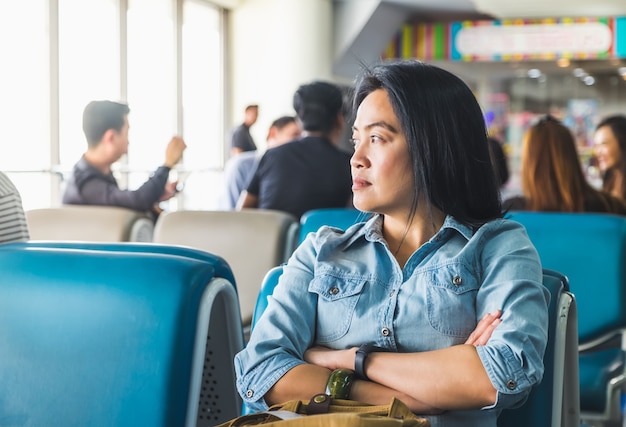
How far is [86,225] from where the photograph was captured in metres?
3.11

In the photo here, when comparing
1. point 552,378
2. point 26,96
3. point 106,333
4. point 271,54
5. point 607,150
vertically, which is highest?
point 271,54

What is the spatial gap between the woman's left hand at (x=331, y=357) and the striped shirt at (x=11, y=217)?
0.68 metres

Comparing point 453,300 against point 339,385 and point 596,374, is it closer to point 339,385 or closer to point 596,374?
point 339,385

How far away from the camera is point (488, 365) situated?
4.41ft

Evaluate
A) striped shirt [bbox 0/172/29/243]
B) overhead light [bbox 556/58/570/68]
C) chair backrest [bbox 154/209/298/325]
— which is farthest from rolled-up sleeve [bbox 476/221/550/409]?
overhead light [bbox 556/58/570/68]

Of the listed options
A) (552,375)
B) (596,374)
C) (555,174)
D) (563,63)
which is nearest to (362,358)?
(552,375)

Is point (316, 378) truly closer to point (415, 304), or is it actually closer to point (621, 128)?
point (415, 304)

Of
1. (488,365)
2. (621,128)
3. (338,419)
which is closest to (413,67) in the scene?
(488,365)

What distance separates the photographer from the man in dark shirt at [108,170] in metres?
3.88

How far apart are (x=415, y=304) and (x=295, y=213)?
2.47 m

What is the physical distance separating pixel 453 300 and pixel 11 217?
2.95ft

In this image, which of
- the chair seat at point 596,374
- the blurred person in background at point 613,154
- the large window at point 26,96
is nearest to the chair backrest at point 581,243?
the chair seat at point 596,374

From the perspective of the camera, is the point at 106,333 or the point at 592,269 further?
the point at 592,269

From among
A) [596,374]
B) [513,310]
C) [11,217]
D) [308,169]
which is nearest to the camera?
[513,310]
